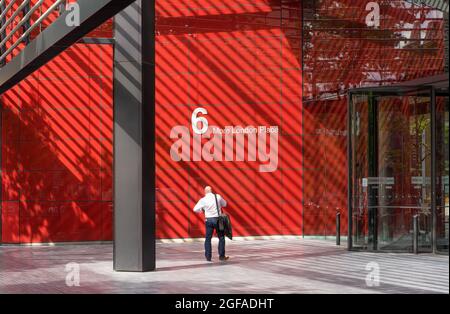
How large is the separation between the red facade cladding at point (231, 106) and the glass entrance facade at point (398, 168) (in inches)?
172

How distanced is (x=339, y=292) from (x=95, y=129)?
11974 millimetres

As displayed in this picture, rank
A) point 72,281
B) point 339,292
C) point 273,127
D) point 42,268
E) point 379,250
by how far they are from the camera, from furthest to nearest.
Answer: point 273,127 → point 379,250 → point 42,268 → point 72,281 → point 339,292

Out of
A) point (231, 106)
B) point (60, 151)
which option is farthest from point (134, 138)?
point (231, 106)

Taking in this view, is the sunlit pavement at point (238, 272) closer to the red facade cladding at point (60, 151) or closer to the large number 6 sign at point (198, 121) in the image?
the red facade cladding at point (60, 151)

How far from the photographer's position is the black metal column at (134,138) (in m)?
15.2

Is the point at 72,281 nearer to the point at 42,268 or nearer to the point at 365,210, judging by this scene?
Answer: the point at 42,268

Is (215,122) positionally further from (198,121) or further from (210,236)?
(210,236)

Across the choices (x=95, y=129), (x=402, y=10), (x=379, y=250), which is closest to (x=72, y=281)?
(x=379, y=250)

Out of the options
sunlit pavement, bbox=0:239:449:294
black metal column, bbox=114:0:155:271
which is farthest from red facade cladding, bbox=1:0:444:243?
black metal column, bbox=114:0:155:271

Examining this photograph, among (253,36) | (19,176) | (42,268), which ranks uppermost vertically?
(253,36)

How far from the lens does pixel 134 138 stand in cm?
1523

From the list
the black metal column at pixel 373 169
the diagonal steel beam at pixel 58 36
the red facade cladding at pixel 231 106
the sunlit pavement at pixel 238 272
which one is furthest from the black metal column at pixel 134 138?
the red facade cladding at pixel 231 106

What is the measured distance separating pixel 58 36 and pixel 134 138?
2613 mm

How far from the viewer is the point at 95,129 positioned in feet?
74.6
